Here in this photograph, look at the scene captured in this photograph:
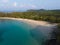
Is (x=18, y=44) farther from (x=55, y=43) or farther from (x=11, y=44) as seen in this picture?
(x=55, y=43)

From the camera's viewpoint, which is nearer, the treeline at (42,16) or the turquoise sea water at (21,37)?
the turquoise sea water at (21,37)

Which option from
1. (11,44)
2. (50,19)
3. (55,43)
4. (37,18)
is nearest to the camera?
(55,43)

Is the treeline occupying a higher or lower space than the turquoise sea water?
higher

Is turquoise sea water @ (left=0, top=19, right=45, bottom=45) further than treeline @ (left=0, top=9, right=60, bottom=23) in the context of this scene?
A: No

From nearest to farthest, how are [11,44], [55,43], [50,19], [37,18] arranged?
[55,43] → [11,44] → [50,19] → [37,18]

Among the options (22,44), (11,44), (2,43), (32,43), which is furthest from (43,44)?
(2,43)

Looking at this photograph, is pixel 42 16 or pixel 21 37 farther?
pixel 42 16

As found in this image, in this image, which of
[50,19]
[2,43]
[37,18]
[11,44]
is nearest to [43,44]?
[11,44]

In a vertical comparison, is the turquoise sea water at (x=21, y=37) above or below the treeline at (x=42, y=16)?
below

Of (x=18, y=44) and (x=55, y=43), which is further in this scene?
(x=18, y=44)

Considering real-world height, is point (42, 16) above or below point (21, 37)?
above
